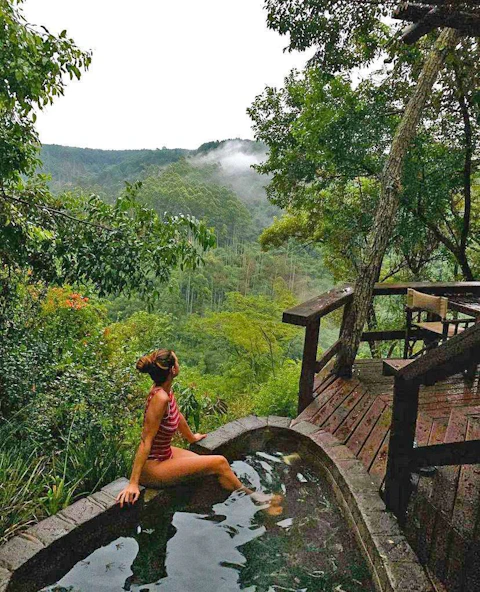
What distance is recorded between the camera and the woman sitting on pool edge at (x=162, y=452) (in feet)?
8.80

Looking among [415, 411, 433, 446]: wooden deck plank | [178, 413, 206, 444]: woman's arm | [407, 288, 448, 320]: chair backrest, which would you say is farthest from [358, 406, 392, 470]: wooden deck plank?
[178, 413, 206, 444]: woman's arm

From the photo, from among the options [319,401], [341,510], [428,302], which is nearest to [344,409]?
[319,401]

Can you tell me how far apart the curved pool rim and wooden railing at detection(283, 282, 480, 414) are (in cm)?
69

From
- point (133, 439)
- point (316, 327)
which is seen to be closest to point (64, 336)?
point (133, 439)

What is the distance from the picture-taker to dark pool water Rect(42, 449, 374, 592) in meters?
2.22

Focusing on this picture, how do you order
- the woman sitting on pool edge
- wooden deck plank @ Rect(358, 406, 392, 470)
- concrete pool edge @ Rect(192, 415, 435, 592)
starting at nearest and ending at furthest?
concrete pool edge @ Rect(192, 415, 435, 592) < the woman sitting on pool edge < wooden deck plank @ Rect(358, 406, 392, 470)

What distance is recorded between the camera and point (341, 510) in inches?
109

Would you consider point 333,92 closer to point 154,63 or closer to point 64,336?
point 64,336

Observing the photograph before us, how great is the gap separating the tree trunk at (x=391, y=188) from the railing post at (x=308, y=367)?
2.25 ft

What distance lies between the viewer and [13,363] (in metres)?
4.10

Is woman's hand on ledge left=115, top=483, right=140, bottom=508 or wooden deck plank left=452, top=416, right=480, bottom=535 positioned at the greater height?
wooden deck plank left=452, top=416, right=480, bottom=535

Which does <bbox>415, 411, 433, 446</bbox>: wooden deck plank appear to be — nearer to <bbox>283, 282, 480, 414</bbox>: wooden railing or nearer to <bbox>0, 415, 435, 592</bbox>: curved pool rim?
<bbox>0, 415, 435, 592</bbox>: curved pool rim

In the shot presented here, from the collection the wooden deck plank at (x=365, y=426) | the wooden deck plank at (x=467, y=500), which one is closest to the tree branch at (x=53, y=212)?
the wooden deck plank at (x=365, y=426)

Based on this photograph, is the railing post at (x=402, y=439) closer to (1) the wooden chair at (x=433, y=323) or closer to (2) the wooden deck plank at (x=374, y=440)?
(2) the wooden deck plank at (x=374, y=440)
